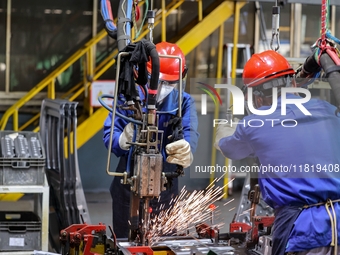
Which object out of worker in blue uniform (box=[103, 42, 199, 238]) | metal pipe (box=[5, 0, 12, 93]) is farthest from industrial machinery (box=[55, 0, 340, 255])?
metal pipe (box=[5, 0, 12, 93])

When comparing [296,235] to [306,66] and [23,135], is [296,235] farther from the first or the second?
[23,135]

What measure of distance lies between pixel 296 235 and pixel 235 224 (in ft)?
2.30

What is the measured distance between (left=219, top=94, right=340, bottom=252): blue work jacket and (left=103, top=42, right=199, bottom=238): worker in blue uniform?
0.34 metres

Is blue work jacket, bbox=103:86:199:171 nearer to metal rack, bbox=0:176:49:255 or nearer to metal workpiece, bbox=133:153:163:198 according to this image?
metal workpiece, bbox=133:153:163:198

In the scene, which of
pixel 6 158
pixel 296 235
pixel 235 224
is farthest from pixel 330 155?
pixel 6 158

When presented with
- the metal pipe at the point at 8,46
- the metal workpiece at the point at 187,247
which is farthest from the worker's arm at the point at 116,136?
the metal pipe at the point at 8,46

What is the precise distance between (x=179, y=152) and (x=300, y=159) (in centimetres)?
64

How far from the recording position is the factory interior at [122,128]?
Answer: 339cm

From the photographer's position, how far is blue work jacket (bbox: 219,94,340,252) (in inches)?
131

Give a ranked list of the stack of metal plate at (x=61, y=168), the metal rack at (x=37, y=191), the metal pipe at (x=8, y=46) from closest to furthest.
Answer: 1. the metal rack at (x=37, y=191)
2. the stack of metal plate at (x=61, y=168)
3. the metal pipe at (x=8, y=46)

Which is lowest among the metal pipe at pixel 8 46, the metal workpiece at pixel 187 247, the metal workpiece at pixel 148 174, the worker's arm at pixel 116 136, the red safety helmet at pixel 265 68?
the metal workpiece at pixel 187 247

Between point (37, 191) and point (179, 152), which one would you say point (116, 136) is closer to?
point (179, 152)

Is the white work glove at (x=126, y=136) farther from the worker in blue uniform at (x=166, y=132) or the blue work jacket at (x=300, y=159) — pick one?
the blue work jacket at (x=300, y=159)

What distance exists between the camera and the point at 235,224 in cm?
400
